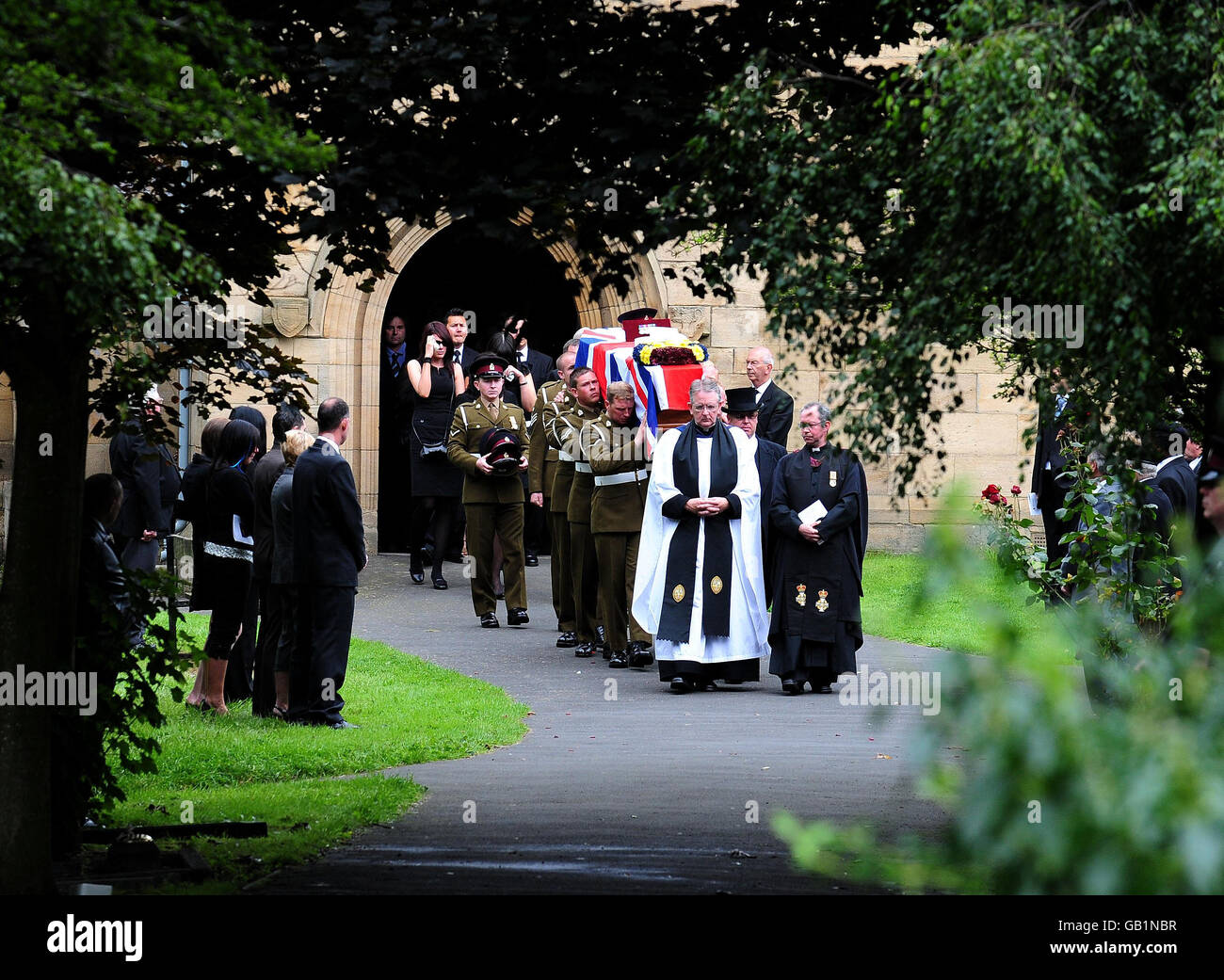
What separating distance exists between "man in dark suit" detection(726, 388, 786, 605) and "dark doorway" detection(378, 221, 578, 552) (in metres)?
9.10

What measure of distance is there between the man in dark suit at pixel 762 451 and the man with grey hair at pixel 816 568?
0.57 metres

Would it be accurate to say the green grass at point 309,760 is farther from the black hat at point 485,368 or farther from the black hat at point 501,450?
the black hat at point 485,368

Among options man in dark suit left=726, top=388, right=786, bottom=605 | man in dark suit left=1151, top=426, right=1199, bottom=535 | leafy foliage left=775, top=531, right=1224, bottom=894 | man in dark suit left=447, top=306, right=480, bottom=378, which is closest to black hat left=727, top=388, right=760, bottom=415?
man in dark suit left=726, top=388, right=786, bottom=605

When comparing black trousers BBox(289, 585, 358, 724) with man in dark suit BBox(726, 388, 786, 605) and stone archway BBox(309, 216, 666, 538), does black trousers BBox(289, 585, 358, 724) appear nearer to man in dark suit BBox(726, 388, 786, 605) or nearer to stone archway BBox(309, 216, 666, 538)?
man in dark suit BBox(726, 388, 786, 605)

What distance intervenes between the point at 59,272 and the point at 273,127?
2.50 feet

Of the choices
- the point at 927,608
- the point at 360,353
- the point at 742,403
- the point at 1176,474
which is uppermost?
the point at 360,353

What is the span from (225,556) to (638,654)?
3.66 meters

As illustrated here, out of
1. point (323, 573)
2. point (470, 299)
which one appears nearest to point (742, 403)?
point (323, 573)

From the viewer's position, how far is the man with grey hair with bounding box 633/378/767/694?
475 inches

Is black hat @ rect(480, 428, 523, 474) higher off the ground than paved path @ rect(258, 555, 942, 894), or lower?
higher

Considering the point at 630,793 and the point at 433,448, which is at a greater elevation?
the point at 433,448

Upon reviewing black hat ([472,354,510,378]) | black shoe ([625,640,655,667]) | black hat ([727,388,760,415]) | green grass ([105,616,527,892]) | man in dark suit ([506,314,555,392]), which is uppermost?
man in dark suit ([506,314,555,392])

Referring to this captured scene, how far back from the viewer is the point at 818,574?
473 inches

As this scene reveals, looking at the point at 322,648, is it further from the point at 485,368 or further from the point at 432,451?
the point at 432,451
